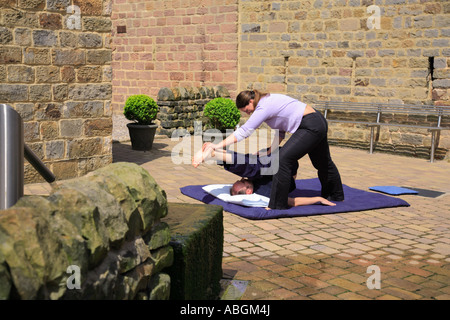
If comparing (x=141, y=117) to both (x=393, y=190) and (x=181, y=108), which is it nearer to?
(x=181, y=108)

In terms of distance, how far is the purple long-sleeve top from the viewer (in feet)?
19.2

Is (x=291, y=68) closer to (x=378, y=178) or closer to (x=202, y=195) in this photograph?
(x=378, y=178)

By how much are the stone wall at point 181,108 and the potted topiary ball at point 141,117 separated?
199cm

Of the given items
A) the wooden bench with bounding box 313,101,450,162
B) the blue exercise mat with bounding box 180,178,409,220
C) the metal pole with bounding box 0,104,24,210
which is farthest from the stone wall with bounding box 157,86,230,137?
the metal pole with bounding box 0,104,24,210

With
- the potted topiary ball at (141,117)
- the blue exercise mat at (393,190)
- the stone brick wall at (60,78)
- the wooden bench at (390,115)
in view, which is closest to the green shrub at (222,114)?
the potted topiary ball at (141,117)

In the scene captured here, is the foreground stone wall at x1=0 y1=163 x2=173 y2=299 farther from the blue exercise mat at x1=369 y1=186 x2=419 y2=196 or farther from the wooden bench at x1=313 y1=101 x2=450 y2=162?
the wooden bench at x1=313 y1=101 x2=450 y2=162

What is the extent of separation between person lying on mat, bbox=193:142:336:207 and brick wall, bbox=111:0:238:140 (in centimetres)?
659

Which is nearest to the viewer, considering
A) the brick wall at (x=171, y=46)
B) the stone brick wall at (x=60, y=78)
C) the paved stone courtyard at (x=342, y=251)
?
the paved stone courtyard at (x=342, y=251)

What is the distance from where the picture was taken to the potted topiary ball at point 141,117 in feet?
33.3

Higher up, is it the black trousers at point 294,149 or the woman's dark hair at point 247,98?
the woman's dark hair at point 247,98

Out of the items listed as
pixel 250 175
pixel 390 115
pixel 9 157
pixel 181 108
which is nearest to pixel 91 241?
pixel 9 157

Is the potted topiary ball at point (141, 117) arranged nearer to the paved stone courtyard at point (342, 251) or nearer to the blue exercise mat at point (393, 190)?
the paved stone courtyard at point (342, 251)

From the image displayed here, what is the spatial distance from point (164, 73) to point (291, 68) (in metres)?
4.31

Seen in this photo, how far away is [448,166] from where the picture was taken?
9781mm
